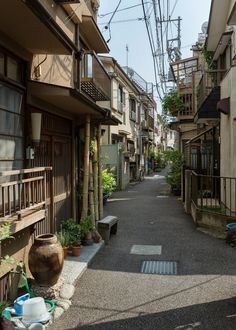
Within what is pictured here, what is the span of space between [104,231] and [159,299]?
407 cm

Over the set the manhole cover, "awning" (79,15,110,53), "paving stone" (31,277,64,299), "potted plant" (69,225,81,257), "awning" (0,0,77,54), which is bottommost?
the manhole cover

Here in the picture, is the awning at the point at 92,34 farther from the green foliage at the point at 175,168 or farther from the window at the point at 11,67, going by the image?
the green foliage at the point at 175,168

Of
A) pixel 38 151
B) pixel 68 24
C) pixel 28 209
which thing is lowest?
pixel 28 209

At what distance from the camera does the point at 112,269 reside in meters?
7.53

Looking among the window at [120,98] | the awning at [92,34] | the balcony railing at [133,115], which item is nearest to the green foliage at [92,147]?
the awning at [92,34]

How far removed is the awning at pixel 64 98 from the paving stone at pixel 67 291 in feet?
11.5

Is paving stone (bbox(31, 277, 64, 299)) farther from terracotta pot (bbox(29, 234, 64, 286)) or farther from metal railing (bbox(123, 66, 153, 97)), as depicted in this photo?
metal railing (bbox(123, 66, 153, 97))

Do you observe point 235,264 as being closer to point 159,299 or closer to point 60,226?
point 159,299

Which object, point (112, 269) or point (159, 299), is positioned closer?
point (159, 299)

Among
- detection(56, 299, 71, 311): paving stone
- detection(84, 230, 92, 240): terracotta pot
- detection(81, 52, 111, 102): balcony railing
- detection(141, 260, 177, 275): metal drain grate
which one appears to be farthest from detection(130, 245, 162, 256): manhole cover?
detection(81, 52, 111, 102): balcony railing

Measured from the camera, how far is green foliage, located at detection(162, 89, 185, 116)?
1088 inches

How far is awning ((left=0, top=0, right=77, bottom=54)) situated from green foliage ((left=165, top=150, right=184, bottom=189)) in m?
15.8

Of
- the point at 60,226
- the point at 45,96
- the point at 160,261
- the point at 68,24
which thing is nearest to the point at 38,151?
the point at 45,96

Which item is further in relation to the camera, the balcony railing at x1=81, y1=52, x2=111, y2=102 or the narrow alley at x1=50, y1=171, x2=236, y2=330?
the balcony railing at x1=81, y1=52, x2=111, y2=102
